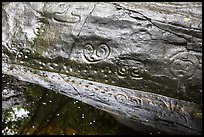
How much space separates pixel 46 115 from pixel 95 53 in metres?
0.82

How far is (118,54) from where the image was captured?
161 centimetres

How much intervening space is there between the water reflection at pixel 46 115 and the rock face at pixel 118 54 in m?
0.46

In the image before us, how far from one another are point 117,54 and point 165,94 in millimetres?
251

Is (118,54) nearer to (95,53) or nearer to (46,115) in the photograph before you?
(95,53)

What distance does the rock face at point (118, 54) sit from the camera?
60.1 inches

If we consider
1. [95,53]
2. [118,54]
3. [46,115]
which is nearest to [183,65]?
[118,54]

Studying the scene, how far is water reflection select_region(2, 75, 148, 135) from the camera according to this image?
7.49ft

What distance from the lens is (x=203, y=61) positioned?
149cm

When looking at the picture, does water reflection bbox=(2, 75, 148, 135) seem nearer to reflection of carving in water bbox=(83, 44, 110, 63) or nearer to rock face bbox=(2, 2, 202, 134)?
rock face bbox=(2, 2, 202, 134)

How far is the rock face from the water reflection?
456 mm

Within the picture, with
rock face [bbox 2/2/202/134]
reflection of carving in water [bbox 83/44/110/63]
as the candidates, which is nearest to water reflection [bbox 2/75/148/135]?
rock face [bbox 2/2/202/134]

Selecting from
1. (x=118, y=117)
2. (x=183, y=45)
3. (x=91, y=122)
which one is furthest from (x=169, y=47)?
(x=91, y=122)

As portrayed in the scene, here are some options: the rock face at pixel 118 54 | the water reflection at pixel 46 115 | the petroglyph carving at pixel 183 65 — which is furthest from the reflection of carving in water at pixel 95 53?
the water reflection at pixel 46 115

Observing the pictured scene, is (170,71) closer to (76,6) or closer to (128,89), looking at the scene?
(128,89)
